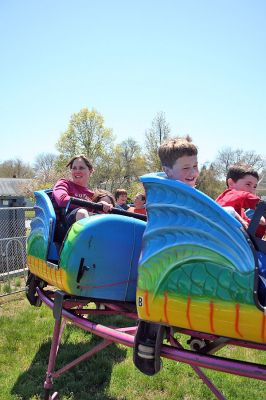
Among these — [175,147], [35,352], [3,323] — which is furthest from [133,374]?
[175,147]

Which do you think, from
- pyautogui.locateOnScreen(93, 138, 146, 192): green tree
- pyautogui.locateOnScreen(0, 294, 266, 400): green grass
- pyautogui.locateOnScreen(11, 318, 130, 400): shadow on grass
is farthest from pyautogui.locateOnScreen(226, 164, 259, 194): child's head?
pyautogui.locateOnScreen(93, 138, 146, 192): green tree

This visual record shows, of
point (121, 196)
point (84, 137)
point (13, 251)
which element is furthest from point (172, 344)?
point (84, 137)

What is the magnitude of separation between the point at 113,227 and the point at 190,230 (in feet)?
2.73

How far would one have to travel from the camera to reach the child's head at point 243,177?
263 centimetres

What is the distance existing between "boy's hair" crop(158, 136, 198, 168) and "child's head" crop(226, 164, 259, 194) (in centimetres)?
63

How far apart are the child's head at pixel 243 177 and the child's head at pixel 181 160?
623 millimetres

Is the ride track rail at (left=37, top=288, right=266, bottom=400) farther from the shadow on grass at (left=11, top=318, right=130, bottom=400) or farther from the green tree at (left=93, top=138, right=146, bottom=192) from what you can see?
the green tree at (left=93, top=138, right=146, bottom=192)

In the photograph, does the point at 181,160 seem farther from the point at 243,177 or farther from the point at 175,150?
the point at 243,177

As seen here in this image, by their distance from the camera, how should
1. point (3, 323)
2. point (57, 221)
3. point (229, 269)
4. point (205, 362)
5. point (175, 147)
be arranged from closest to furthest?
point (229, 269), point (205, 362), point (175, 147), point (57, 221), point (3, 323)

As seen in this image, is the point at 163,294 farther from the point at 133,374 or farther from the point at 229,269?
the point at 133,374

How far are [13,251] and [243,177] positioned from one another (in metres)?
5.88

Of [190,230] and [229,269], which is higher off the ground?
[190,230]

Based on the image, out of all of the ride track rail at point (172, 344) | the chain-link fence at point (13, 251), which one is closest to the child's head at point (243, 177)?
the ride track rail at point (172, 344)

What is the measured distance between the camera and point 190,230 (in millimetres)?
1694
